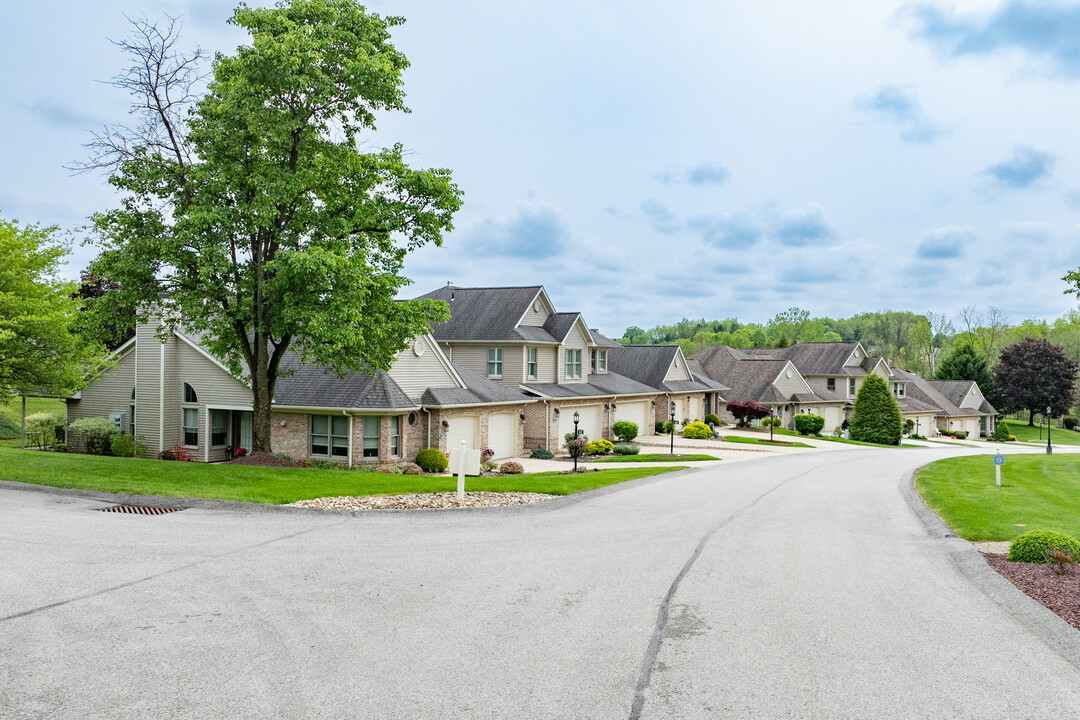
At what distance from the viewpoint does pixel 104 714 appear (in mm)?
5652

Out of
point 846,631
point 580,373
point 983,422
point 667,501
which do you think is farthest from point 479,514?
point 983,422

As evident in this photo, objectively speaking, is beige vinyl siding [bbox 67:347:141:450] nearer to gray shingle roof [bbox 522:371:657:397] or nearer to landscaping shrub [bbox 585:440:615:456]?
gray shingle roof [bbox 522:371:657:397]

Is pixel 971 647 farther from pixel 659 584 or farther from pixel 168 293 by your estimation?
pixel 168 293

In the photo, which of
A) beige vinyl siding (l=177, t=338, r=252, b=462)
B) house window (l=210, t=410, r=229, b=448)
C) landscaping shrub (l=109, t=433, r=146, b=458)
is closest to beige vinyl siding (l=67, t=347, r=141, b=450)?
landscaping shrub (l=109, t=433, r=146, b=458)

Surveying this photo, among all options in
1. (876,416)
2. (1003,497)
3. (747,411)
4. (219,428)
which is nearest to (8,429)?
(219,428)

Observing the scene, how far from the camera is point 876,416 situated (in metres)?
49.8

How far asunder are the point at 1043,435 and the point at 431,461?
Answer: 224ft

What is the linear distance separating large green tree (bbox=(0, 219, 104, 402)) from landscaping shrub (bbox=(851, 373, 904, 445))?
148 feet

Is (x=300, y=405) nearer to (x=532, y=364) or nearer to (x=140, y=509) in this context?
(x=140, y=509)

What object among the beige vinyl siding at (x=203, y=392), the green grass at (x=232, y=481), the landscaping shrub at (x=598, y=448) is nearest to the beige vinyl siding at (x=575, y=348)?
the landscaping shrub at (x=598, y=448)

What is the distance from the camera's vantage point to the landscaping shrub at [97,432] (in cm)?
2870

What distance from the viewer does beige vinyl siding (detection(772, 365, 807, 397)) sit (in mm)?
55531

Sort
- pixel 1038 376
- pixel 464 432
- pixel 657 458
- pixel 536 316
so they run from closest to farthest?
pixel 464 432, pixel 657 458, pixel 536 316, pixel 1038 376

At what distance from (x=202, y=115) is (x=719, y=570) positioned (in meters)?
18.1
